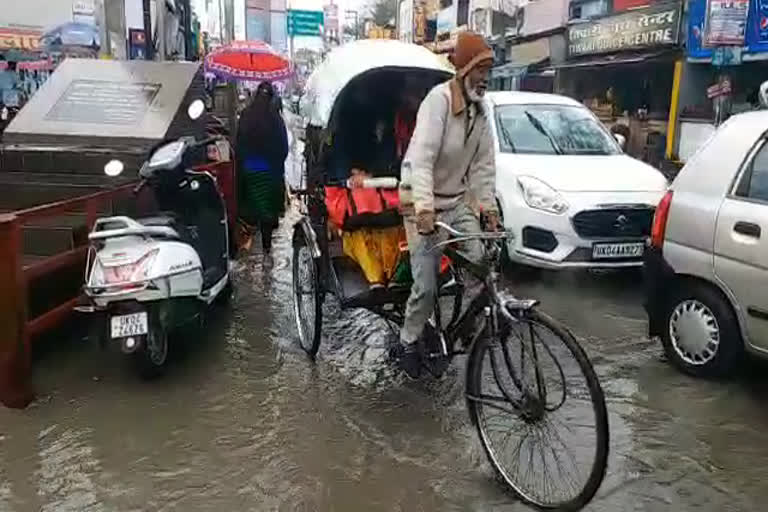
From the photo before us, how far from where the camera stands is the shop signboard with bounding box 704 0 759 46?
1424 centimetres

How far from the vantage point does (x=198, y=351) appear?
18.0 feet

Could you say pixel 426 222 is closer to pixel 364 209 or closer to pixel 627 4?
pixel 364 209

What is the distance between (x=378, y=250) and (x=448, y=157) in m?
0.91

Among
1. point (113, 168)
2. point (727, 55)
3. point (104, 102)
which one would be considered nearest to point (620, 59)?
point (727, 55)

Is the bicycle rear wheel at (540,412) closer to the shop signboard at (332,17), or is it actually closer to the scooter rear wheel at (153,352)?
the scooter rear wheel at (153,352)

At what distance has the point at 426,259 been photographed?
4.12 meters

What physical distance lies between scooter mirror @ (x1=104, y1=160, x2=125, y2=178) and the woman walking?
266cm

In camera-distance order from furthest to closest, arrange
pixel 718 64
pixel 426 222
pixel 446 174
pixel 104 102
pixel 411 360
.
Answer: pixel 718 64 → pixel 104 102 → pixel 411 360 → pixel 446 174 → pixel 426 222

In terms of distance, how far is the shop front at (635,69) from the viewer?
1789cm

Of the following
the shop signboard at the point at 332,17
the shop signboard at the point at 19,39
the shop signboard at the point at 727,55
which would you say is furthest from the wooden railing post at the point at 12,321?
the shop signboard at the point at 332,17

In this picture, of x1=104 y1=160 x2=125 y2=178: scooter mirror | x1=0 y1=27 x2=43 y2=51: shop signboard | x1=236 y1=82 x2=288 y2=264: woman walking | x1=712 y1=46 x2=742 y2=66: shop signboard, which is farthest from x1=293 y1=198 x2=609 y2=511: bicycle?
x1=0 y1=27 x2=43 y2=51: shop signboard

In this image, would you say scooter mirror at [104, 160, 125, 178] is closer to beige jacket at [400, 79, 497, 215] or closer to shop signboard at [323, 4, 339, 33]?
beige jacket at [400, 79, 497, 215]

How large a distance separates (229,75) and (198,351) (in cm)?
980

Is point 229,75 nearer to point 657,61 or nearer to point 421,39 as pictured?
point 657,61
